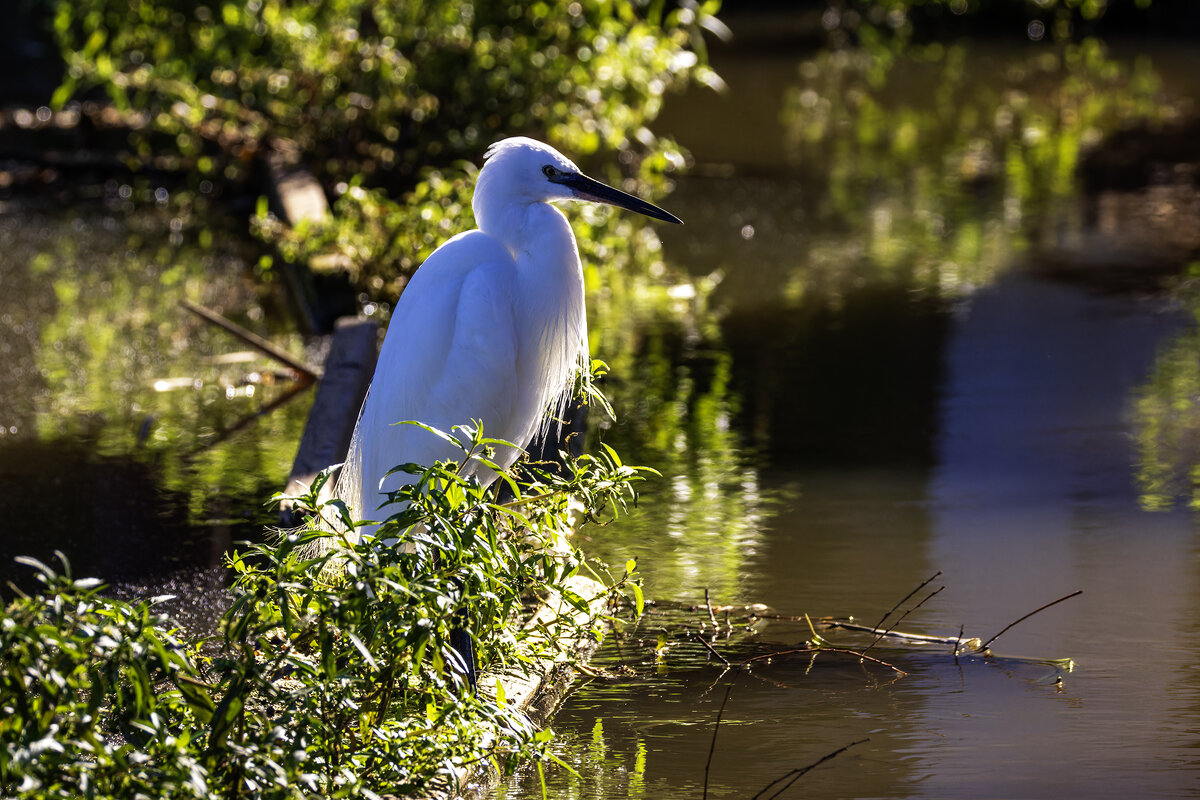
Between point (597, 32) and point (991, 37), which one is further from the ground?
point (991, 37)

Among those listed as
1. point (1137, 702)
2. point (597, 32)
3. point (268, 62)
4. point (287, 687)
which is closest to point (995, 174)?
point (597, 32)

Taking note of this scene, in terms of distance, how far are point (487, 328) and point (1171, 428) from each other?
284cm

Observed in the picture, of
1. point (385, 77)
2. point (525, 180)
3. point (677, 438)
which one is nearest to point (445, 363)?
point (525, 180)

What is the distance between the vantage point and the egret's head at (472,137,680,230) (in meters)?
3.47

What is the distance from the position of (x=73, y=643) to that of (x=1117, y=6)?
17.7 meters

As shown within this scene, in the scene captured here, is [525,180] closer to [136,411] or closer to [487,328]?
[487,328]

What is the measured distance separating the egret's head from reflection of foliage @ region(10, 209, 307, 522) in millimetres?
1658

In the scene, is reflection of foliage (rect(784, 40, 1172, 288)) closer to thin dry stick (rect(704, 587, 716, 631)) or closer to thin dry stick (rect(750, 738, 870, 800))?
thin dry stick (rect(704, 587, 716, 631))

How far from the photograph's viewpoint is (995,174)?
9.63 metres

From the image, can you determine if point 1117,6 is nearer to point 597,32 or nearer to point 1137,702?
point 597,32

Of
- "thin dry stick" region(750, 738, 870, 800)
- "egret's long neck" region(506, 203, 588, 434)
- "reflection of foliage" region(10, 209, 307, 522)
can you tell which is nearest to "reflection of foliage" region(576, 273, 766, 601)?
"egret's long neck" region(506, 203, 588, 434)

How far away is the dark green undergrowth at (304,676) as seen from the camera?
7.20ft

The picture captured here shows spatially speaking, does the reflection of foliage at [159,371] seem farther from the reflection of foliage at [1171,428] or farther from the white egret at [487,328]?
the reflection of foliage at [1171,428]

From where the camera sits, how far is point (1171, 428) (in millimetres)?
5133
